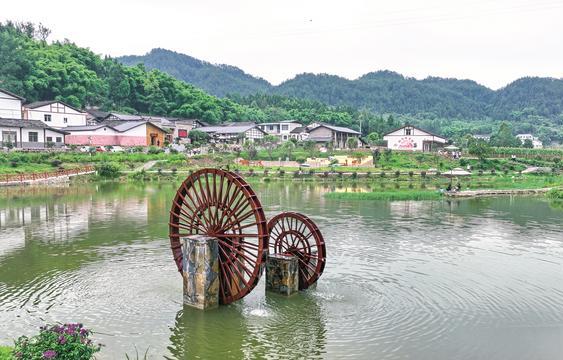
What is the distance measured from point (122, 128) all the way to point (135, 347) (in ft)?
233

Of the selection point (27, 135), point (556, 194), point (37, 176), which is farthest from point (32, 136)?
point (556, 194)

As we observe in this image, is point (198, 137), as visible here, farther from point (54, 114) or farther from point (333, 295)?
Result: point (333, 295)

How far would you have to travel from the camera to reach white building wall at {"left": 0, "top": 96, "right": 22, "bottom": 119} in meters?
76.5

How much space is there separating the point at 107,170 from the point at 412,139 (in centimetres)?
6005

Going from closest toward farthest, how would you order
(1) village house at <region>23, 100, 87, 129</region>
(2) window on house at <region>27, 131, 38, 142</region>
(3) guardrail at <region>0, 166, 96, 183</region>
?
(3) guardrail at <region>0, 166, 96, 183</region> < (2) window on house at <region>27, 131, 38, 142</region> < (1) village house at <region>23, 100, 87, 129</region>

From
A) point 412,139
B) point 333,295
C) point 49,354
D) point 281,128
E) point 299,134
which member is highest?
point 281,128

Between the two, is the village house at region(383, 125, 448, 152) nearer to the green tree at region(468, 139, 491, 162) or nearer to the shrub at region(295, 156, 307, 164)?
the green tree at region(468, 139, 491, 162)

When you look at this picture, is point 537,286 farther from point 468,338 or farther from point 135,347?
point 135,347

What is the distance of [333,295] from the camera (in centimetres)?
1758

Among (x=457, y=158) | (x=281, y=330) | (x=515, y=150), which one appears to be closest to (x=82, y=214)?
(x=281, y=330)

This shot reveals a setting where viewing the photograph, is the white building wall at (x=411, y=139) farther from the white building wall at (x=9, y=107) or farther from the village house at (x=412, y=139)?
the white building wall at (x=9, y=107)

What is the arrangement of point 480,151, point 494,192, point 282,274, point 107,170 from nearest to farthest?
point 282,274 < point 494,192 < point 107,170 < point 480,151

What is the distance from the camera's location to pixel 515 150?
95.8 m

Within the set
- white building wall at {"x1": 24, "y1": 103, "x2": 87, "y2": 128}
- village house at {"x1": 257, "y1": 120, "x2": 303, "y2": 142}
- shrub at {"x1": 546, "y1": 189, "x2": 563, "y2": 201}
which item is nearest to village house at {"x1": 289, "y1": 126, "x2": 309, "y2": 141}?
village house at {"x1": 257, "y1": 120, "x2": 303, "y2": 142}
